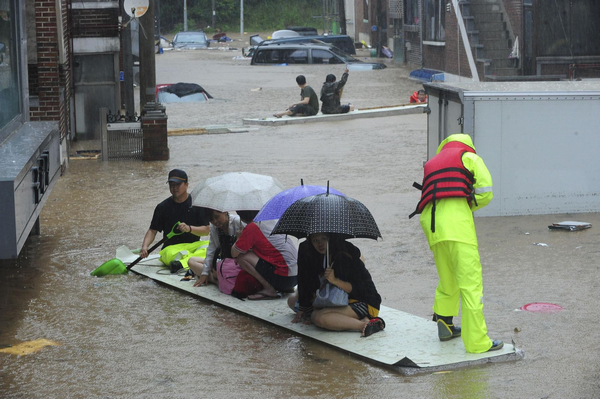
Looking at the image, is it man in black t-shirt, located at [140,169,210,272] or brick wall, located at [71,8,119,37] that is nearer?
man in black t-shirt, located at [140,169,210,272]

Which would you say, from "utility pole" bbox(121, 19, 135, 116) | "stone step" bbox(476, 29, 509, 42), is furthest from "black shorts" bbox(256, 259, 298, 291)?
"stone step" bbox(476, 29, 509, 42)

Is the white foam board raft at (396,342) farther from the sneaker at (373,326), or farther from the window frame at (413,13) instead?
the window frame at (413,13)

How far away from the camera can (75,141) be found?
18.2 metres

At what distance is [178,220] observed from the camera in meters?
8.46

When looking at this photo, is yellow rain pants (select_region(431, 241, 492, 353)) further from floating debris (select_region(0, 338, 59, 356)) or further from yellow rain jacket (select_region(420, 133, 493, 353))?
floating debris (select_region(0, 338, 59, 356))

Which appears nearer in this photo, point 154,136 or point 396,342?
point 396,342

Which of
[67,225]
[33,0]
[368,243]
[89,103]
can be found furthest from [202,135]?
[368,243]

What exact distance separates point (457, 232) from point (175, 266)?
3416 millimetres

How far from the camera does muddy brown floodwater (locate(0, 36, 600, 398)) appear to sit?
544 centimetres

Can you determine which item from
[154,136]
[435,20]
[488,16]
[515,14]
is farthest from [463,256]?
[435,20]

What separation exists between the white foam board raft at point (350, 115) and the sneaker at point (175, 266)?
1252 centimetres

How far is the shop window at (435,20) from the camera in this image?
3234cm

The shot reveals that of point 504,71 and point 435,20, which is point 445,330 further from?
point 435,20

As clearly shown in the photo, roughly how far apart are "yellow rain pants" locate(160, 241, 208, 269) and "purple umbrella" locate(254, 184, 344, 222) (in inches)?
67.0
